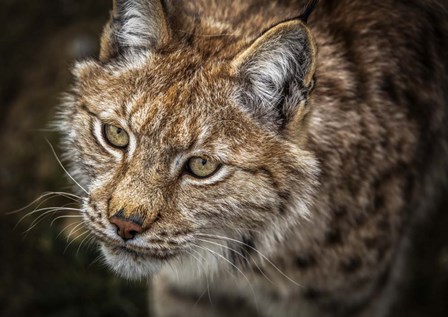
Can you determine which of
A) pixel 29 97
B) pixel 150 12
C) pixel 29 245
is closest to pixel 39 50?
pixel 29 97

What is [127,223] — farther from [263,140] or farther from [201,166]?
[263,140]

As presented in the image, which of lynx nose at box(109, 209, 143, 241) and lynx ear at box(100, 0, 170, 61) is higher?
lynx ear at box(100, 0, 170, 61)

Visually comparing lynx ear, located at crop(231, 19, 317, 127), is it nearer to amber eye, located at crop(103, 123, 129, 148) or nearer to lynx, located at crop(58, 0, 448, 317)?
lynx, located at crop(58, 0, 448, 317)

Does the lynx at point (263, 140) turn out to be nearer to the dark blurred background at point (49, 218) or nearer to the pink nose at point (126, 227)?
the pink nose at point (126, 227)

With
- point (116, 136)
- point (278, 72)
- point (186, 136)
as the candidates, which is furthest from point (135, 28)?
point (278, 72)

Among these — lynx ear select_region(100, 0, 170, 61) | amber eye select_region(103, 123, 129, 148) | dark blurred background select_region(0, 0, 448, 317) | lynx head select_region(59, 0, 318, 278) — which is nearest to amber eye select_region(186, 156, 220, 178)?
lynx head select_region(59, 0, 318, 278)

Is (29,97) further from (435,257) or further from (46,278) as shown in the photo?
(435,257)
